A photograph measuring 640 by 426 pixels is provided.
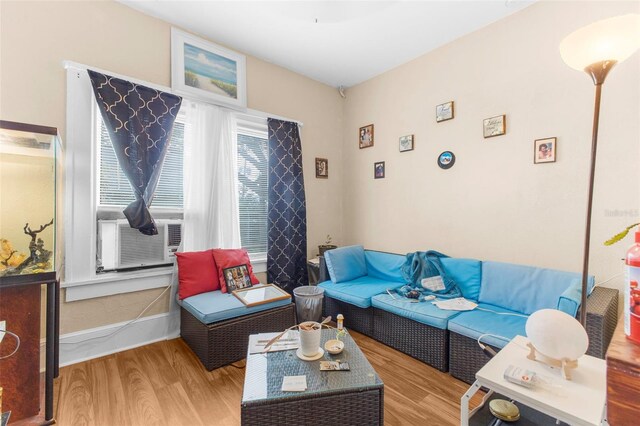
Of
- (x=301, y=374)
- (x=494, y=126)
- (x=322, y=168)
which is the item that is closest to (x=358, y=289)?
(x=301, y=374)

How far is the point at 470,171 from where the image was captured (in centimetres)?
268

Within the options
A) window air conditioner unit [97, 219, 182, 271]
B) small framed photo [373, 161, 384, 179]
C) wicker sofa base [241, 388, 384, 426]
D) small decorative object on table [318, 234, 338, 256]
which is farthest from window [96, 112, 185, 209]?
small framed photo [373, 161, 384, 179]

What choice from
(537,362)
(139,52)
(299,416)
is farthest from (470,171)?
(139,52)

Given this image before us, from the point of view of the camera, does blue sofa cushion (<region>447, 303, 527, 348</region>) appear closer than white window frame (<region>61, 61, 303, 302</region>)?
Yes

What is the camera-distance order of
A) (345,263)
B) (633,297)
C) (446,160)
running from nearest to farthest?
(633,297) → (446,160) → (345,263)

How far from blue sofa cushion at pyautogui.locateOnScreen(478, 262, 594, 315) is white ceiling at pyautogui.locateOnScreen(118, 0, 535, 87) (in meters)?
2.14

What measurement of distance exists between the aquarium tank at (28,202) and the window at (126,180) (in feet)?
2.36

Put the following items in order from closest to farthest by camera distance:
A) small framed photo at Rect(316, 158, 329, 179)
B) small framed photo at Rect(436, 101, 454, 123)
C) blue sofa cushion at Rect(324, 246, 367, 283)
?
small framed photo at Rect(436, 101, 454, 123)
blue sofa cushion at Rect(324, 246, 367, 283)
small framed photo at Rect(316, 158, 329, 179)

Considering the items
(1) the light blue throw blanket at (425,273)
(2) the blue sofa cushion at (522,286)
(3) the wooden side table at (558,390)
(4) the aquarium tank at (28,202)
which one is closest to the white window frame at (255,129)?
(1) the light blue throw blanket at (425,273)

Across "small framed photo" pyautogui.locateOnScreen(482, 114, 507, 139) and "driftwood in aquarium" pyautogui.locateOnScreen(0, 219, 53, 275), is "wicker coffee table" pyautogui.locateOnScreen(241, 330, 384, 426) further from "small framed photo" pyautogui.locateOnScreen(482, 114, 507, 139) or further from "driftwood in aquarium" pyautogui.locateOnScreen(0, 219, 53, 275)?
"small framed photo" pyautogui.locateOnScreen(482, 114, 507, 139)

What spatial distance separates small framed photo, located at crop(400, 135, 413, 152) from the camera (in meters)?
3.13

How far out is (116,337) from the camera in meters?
2.33

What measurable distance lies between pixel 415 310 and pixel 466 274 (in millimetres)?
656

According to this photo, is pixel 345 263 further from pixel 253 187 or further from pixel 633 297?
pixel 633 297
